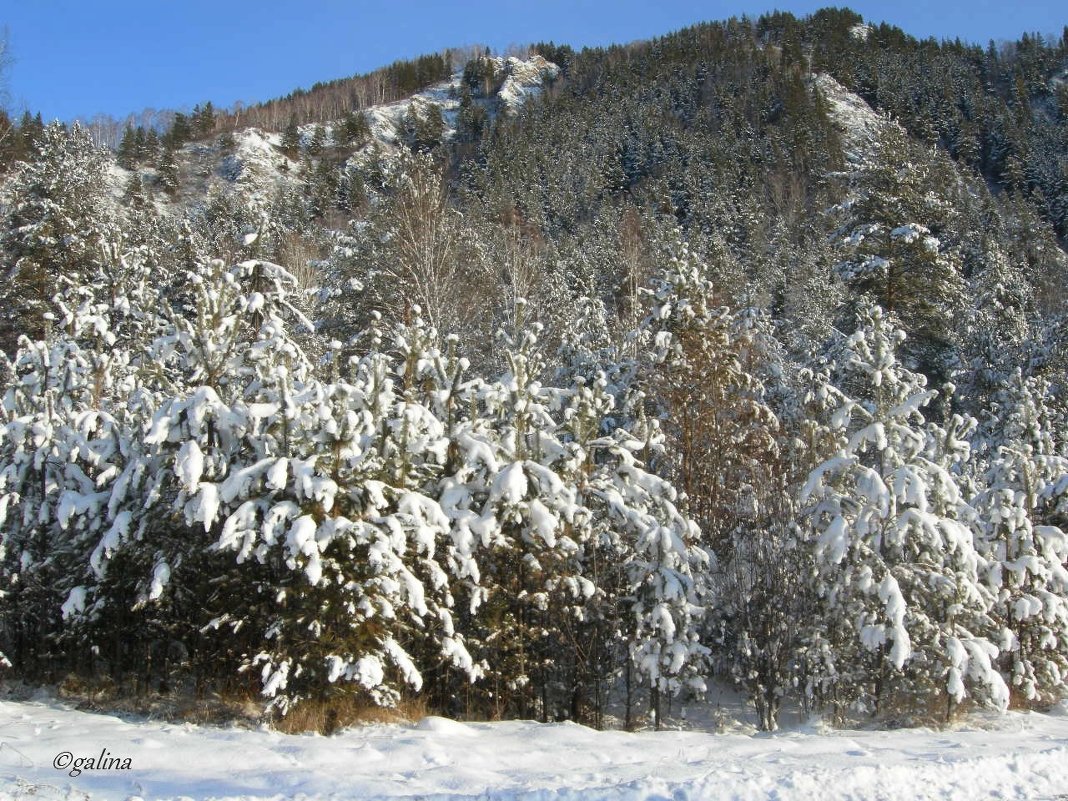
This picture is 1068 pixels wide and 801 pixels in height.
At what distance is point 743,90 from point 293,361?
343ft

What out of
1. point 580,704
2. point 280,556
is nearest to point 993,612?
point 580,704

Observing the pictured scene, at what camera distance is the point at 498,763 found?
600 centimetres

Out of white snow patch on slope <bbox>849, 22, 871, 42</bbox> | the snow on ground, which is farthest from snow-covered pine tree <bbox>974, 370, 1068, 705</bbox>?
white snow patch on slope <bbox>849, 22, 871, 42</bbox>

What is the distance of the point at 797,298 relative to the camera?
127 ft

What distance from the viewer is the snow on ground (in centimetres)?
515

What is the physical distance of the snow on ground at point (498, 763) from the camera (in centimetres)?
515

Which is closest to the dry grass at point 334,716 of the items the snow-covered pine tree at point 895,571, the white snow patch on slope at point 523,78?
the snow-covered pine tree at point 895,571

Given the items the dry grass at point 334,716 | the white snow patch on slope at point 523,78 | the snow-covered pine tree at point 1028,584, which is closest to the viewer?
the dry grass at point 334,716

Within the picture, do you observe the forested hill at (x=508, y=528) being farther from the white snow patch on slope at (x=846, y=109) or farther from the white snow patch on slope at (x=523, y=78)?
the white snow patch on slope at (x=523, y=78)

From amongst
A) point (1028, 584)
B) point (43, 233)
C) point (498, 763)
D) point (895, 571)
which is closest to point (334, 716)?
point (498, 763)

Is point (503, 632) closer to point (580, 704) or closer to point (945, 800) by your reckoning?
point (580, 704)

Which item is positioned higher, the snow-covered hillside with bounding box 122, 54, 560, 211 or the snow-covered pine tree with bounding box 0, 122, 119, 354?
the snow-covered hillside with bounding box 122, 54, 560, 211

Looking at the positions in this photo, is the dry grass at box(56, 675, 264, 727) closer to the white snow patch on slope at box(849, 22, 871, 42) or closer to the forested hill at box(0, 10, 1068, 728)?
the forested hill at box(0, 10, 1068, 728)

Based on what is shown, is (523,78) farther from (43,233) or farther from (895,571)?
(895,571)
